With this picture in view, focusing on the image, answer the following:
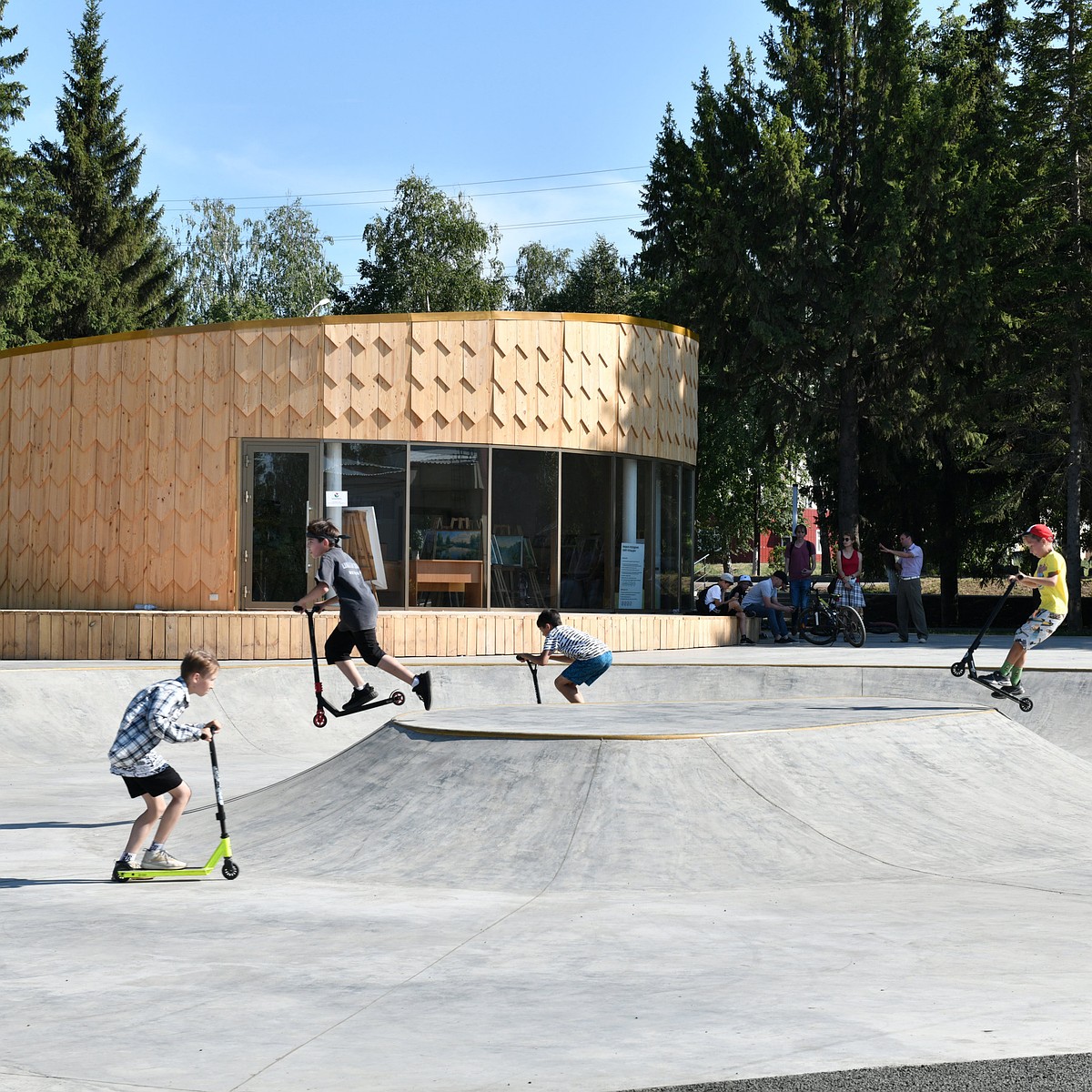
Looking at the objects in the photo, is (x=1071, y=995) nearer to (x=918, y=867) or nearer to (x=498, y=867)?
(x=918, y=867)

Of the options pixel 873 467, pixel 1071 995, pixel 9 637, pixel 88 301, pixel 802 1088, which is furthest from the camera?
pixel 88 301

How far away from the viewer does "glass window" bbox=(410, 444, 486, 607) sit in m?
19.0

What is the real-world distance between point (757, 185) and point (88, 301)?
77.8 ft

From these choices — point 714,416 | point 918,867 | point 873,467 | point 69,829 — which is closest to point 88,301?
point 714,416

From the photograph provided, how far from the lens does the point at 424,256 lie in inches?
1885

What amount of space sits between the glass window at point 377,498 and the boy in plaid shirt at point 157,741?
1124 centimetres

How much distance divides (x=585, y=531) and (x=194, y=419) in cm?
610

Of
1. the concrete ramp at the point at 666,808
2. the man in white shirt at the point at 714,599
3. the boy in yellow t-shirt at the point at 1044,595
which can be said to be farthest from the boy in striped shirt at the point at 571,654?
the man in white shirt at the point at 714,599

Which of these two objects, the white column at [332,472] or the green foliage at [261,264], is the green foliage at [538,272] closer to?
the green foliage at [261,264]

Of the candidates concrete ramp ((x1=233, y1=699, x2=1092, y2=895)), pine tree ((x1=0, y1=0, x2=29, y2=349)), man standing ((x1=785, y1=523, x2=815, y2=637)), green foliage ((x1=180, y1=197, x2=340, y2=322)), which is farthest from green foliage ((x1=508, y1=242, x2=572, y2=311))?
concrete ramp ((x1=233, y1=699, x2=1092, y2=895))

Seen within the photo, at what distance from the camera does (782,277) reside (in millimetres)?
Answer: 28922

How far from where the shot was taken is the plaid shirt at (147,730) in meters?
7.21

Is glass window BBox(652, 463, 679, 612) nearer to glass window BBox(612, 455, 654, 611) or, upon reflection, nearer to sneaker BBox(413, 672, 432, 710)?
glass window BBox(612, 455, 654, 611)

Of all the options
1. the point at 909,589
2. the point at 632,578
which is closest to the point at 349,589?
the point at 632,578
